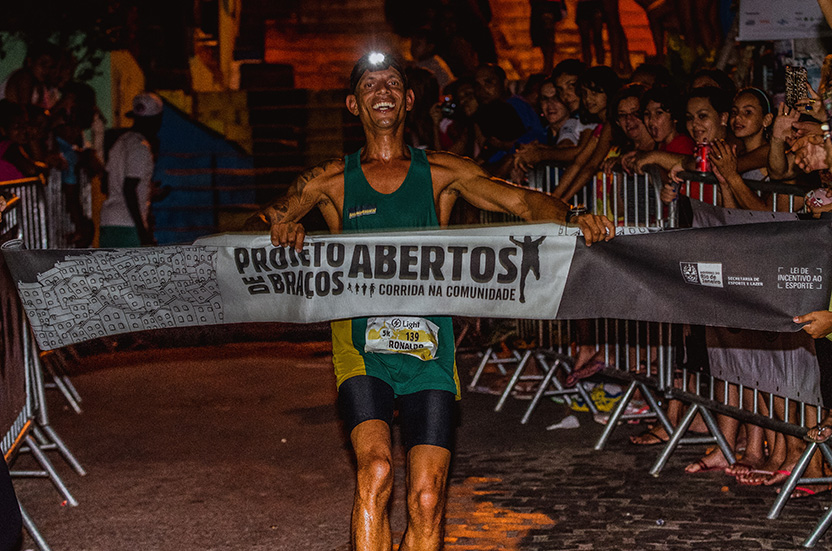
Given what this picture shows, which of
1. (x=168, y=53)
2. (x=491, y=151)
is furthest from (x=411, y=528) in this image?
(x=168, y=53)

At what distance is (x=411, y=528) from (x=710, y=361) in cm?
309

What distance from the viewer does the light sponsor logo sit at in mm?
5090

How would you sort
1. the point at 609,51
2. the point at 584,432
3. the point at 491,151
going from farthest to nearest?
the point at 609,51, the point at 491,151, the point at 584,432

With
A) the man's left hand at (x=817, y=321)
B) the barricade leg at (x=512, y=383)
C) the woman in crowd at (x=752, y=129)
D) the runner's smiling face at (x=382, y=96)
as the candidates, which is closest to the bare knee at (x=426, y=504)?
the runner's smiling face at (x=382, y=96)

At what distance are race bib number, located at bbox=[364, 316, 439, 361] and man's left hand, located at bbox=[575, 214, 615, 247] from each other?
0.83 m

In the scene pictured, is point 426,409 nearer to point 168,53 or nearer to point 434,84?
point 434,84

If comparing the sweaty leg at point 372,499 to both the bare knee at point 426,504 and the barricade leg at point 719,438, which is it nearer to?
the bare knee at point 426,504

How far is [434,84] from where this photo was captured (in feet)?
45.9

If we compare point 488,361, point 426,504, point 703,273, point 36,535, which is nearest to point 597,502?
point 703,273

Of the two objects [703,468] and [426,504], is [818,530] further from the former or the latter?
[426,504]

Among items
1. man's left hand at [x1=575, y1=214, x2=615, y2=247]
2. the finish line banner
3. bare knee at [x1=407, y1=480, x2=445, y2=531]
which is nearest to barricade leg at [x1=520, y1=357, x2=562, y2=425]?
the finish line banner

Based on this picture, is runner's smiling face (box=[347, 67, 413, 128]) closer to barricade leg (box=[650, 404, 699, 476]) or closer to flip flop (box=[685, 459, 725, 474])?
barricade leg (box=[650, 404, 699, 476])

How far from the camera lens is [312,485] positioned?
23.0ft

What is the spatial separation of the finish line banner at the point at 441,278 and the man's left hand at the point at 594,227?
186 mm
